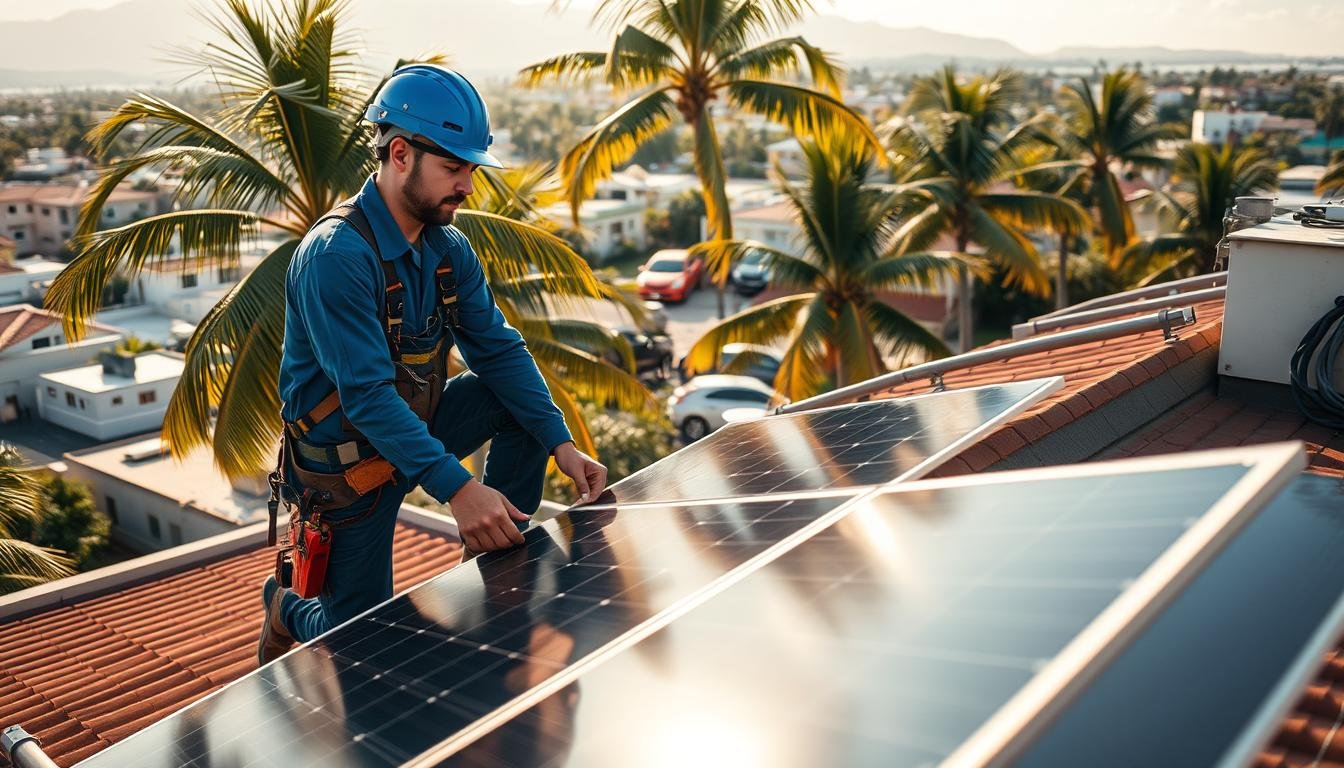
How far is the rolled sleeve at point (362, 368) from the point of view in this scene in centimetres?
421

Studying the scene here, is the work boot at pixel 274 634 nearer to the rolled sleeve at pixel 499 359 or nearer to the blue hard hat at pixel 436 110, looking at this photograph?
the rolled sleeve at pixel 499 359

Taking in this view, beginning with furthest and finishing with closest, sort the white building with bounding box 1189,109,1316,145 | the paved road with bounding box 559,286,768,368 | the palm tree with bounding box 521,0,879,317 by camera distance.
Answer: the white building with bounding box 1189,109,1316,145 → the paved road with bounding box 559,286,768,368 → the palm tree with bounding box 521,0,879,317

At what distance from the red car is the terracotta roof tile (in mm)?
39824

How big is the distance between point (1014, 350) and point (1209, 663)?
577cm

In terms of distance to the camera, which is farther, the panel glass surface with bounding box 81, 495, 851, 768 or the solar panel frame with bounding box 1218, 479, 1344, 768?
the panel glass surface with bounding box 81, 495, 851, 768

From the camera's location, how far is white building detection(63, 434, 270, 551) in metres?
26.4

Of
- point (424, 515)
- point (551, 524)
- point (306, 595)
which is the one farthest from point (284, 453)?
point (424, 515)

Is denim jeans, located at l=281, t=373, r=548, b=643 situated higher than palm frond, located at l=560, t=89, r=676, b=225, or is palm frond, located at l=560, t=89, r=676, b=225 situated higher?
palm frond, located at l=560, t=89, r=676, b=225

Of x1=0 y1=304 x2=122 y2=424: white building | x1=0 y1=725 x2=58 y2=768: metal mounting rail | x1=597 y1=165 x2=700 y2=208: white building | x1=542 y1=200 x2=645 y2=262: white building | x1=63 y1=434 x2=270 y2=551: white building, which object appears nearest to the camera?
x1=0 y1=725 x2=58 y2=768: metal mounting rail

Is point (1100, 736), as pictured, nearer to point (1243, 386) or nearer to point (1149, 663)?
point (1149, 663)

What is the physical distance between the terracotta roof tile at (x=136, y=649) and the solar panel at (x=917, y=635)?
4641 mm

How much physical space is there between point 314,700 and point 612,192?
234ft

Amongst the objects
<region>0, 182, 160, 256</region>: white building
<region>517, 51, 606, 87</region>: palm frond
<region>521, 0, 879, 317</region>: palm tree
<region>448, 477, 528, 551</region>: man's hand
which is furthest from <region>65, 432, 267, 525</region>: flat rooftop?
<region>0, 182, 160, 256</region>: white building

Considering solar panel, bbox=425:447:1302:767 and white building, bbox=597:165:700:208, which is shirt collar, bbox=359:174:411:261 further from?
white building, bbox=597:165:700:208
